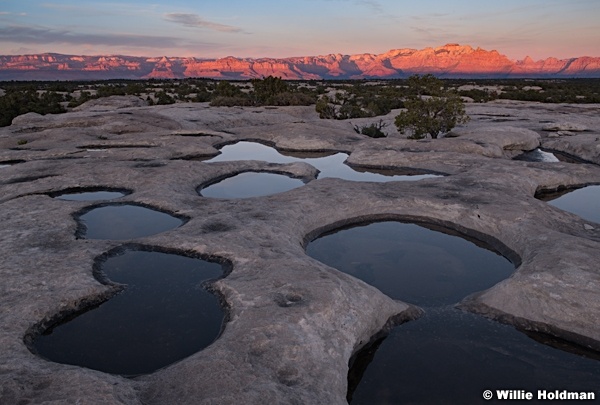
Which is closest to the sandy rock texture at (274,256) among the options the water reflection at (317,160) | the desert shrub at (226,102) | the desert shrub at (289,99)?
the water reflection at (317,160)

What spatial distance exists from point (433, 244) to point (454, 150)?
478 inches

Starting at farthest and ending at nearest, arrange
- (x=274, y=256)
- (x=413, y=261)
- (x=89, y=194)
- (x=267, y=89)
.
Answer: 1. (x=267, y=89)
2. (x=89, y=194)
3. (x=413, y=261)
4. (x=274, y=256)

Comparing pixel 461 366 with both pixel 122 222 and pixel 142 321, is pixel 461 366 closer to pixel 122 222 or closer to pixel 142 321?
pixel 142 321

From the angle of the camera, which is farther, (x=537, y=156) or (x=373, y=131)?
(x=373, y=131)

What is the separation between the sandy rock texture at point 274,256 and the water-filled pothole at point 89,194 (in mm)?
262

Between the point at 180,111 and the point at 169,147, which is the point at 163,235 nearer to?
the point at 169,147

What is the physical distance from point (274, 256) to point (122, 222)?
5740mm

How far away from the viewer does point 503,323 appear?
8.94 m

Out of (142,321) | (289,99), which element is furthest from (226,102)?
(142,321)

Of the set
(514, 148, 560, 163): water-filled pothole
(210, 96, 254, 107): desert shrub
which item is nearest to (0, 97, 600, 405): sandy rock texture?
(514, 148, 560, 163): water-filled pothole

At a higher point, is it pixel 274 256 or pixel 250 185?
pixel 274 256

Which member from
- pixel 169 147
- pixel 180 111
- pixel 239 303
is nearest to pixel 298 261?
pixel 239 303

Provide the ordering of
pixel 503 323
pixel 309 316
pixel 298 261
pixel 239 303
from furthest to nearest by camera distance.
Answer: pixel 298 261 < pixel 503 323 < pixel 239 303 < pixel 309 316

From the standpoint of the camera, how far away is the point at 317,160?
79.6 ft
